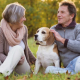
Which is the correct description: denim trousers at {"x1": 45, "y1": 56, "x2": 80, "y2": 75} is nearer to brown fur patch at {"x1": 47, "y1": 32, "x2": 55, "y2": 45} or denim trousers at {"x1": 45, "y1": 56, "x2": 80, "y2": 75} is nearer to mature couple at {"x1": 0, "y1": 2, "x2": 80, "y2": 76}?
mature couple at {"x1": 0, "y1": 2, "x2": 80, "y2": 76}

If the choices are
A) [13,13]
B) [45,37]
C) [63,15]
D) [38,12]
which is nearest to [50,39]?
[45,37]

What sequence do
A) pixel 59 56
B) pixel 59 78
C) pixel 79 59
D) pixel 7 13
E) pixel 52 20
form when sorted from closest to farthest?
pixel 59 78, pixel 79 59, pixel 7 13, pixel 59 56, pixel 52 20

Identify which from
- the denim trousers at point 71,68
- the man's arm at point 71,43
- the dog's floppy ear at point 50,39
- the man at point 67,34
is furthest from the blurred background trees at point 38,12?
the denim trousers at point 71,68

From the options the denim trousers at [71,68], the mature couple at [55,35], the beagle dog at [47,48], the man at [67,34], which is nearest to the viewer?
the denim trousers at [71,68]

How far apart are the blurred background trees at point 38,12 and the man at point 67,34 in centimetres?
2333

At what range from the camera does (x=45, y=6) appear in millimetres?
30125

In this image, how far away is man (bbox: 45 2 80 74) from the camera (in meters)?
3.96

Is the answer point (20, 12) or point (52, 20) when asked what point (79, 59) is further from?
point (52, 20)

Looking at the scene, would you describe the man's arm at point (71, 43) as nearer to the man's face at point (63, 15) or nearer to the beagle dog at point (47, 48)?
the beagle dog at point (47, 48)

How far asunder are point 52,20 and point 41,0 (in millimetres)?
4159

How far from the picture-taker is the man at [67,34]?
3.96m

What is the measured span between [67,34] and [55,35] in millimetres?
336

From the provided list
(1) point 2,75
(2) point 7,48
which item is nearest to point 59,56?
(2) point 7,48

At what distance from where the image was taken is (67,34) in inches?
164
